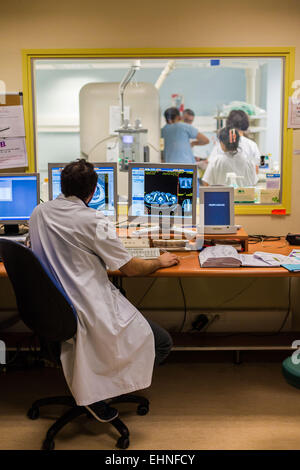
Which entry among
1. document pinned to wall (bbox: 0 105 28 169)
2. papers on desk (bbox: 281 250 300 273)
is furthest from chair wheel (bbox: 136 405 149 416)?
document pinned to wall (bbox: 0 105 28 169)

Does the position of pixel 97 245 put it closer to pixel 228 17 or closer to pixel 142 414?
pixel 142 414

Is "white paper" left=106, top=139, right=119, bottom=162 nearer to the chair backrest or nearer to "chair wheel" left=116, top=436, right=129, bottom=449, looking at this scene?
the chair backrest

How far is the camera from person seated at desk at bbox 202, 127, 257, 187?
12.0 ft

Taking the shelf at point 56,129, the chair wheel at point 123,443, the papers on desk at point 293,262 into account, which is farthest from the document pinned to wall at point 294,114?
the shelf at point 56,129

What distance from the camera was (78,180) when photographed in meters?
1.98

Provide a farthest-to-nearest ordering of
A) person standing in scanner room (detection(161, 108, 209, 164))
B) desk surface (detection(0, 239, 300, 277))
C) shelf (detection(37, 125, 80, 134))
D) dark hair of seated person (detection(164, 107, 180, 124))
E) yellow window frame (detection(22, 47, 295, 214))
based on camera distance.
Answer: shelf (detection(37, 125, 80, 134)) → dark hair of seated person (detection(164, 107, 180, 124)) → person standing in scanner room (detection(161, 108, 209, 164)) → yellow window frame (detection(22, 47, 295, 214)) → desk surface (detection(0, 239, 300, 277))

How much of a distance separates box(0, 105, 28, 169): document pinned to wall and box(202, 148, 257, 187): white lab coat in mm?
1489

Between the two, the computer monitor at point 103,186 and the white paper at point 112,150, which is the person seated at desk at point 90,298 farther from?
the white paper at point 112,150

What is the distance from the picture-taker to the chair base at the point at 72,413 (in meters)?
2.05

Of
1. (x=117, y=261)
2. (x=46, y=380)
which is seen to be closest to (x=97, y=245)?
(x=117, y=261)

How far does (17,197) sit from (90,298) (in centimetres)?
120

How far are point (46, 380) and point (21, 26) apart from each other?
2.18 m

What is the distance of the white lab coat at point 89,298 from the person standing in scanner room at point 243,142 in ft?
6.57

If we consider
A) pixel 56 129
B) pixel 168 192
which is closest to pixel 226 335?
pixel 168 192
